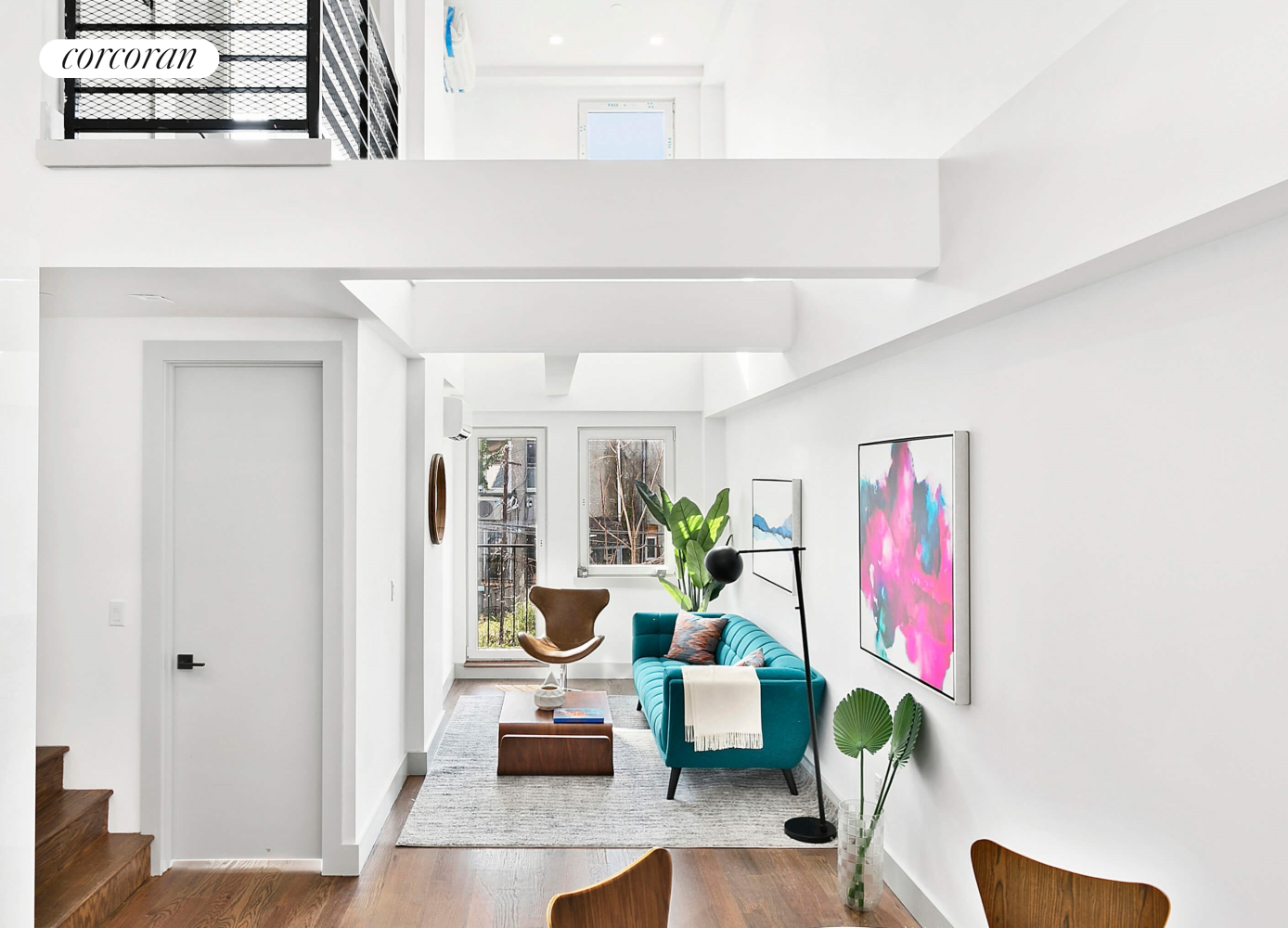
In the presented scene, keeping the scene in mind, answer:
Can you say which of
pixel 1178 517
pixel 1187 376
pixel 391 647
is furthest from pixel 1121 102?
pixel 391 647

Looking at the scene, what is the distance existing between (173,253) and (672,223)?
1409 millimetres

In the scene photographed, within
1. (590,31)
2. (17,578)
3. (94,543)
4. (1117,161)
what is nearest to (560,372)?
(590,31)

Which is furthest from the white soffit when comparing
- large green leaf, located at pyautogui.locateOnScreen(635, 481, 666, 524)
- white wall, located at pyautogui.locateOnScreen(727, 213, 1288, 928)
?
large green leaf, located at pyautogui.locateOnScreen(635, 481, 666, 524)

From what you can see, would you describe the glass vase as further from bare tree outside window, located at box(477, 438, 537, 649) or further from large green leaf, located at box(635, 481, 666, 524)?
bare tree outside window, located at box(477, 438, 537, 649)

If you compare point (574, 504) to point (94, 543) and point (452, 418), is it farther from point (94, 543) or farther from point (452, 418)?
point (94, 543)

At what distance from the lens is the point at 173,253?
7.72ft

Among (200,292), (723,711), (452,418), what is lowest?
(723,711)

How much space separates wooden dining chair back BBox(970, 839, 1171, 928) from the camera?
5.52 ft

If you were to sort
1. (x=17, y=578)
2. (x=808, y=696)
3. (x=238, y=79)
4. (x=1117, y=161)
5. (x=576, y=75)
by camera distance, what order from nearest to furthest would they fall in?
1. (x=1117, y=161)
2. (x=17, y=578)
3. (x=238, y=79)
4. (x=808, y=696)
5. (x=576, y=75)

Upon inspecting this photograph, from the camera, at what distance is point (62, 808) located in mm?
3105

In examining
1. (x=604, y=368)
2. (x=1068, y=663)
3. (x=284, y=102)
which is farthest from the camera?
(x=604, y=368)

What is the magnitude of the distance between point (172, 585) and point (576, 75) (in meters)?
4.67

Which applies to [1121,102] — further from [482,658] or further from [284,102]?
[482,658]

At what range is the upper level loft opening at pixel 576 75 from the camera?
2377mm
